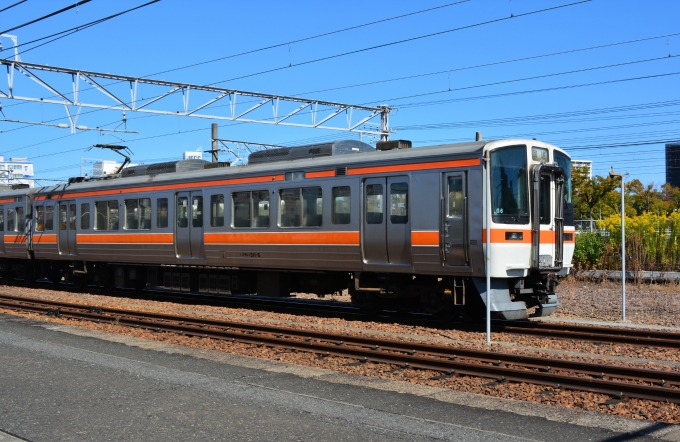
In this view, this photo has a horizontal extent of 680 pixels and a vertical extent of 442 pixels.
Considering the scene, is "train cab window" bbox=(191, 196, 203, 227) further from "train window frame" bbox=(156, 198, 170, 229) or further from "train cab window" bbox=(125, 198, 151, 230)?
"train cab window" bbox=(125, 198, 151, 230)

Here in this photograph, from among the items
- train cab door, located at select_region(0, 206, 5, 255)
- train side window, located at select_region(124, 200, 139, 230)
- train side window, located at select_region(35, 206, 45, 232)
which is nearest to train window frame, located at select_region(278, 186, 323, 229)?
train side window, located at select_region(124, 200, 139, 230)

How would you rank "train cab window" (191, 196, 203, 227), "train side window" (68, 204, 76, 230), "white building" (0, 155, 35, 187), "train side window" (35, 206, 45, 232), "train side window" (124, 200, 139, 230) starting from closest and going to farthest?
"train cab window" (191, 196, 203, 227)
"train side window" (124, 200, 139, 230)
"train side window" (68, 204, 76, 230)
"train side window" (35, 206, 45, 232)
"white building" (0, 155, 35, 187)

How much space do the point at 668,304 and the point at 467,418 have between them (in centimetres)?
1170

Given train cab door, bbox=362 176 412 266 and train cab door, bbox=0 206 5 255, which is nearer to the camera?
train cab door, bbox=362 176 412 266

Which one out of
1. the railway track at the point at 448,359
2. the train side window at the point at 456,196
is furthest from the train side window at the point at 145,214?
the train side window at the point at 456,196

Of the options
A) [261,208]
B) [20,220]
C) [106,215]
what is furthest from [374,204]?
[20,220]

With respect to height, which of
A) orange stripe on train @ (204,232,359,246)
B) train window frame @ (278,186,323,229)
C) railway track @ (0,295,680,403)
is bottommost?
railway track @ (0,295,680,403)

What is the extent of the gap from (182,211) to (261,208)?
299 cm

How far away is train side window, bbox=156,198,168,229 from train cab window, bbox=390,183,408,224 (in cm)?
730

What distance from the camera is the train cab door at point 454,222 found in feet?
41.1

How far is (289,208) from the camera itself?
15.5 metres

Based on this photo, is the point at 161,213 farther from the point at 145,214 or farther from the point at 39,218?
the point at 39,218

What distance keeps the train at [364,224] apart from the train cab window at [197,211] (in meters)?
0.04

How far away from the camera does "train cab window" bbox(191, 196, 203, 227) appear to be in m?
17.6
